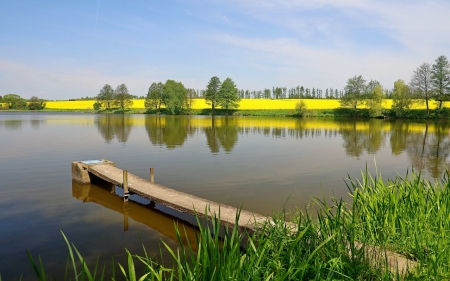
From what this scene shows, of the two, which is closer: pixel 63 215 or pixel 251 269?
pixel 251 269

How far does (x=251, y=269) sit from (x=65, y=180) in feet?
47.9

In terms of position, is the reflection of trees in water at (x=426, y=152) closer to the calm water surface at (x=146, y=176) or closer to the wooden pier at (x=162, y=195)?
the calm water surface at (x=146, y=176)

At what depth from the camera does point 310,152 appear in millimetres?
24516

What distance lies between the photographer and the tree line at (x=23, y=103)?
4616 inches

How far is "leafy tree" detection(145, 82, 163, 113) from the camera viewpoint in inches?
3851

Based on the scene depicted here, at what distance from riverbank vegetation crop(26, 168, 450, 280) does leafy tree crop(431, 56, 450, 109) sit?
69896mm

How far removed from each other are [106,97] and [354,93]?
78.8 m

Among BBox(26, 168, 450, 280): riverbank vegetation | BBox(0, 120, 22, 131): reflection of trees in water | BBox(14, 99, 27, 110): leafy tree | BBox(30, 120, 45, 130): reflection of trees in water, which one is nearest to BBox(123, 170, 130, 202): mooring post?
BBox(26, 168, 450, 280): riverbank vegetation

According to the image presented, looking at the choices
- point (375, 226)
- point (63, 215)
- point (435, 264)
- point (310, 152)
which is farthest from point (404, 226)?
point (310, 152)

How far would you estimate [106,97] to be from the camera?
111 metres

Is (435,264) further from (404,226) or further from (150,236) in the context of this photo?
(150,236)

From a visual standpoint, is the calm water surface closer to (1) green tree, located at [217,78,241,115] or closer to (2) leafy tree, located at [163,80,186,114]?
(1) green tree, located at [217,78,241,115]

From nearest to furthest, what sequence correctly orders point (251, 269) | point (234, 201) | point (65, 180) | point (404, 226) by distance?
point (251, 269) → point (404, 226) → point (234, 201) → point (65, 180)

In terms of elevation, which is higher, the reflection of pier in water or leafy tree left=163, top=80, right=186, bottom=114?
leafy tree left=163, top=80, right=186, bottom=114
